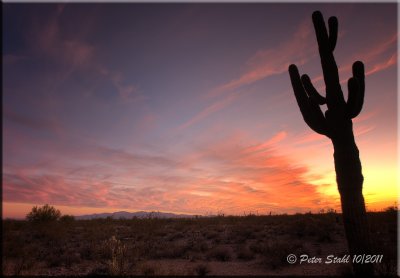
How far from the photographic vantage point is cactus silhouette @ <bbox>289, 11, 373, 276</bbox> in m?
7.46

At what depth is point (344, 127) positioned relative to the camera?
8195 mm

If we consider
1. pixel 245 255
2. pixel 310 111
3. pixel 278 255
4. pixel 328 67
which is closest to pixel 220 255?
pixel 245 255

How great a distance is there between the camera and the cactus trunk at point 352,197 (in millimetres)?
7387

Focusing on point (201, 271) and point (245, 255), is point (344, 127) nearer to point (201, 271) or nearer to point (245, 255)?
point (201, 271)

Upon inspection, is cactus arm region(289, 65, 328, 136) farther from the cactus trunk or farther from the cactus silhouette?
the cactus trunk

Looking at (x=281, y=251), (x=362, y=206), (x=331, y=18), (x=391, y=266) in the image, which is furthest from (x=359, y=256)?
(x=331, y=18)

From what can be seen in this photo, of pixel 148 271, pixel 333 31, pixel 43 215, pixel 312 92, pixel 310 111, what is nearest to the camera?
pixel 310 111

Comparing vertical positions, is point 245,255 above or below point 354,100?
below

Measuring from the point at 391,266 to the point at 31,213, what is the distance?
A: 22.8 m

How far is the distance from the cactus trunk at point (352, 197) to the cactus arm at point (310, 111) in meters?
0.57

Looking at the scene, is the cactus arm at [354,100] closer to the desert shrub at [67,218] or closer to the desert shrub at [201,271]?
the desert shrub at [201,271]

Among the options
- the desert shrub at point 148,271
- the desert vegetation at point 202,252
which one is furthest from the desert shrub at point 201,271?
the desert shrub at point 148,271

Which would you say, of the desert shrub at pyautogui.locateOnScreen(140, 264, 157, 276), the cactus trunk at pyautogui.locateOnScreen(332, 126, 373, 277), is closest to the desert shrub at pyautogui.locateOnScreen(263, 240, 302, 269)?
the cactus trunk at pyautogui.locateOnScreen(332, 126, 373, 277)

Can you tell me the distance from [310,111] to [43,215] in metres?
21.1
